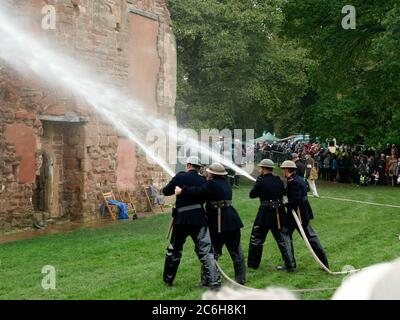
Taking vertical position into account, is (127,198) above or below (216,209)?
below

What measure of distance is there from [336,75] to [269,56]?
478cm

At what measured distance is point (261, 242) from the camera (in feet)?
33.6

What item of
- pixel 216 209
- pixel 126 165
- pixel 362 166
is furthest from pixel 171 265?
pixel 362 166

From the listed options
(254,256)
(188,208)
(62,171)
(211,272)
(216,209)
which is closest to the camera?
(211,272)

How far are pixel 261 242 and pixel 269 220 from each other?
430 mm

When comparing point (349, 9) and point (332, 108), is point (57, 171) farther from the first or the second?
point (332, 108)

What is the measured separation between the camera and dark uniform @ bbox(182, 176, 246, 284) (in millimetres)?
9133

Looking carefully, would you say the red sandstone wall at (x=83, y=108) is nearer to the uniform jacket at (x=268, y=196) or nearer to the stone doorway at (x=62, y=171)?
the stone doorway at (x=62, y=171)

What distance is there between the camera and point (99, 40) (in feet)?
A: 60.1

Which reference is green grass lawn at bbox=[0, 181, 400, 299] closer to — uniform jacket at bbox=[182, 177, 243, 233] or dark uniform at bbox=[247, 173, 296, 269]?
dark uniform at bbox=[247, 173, 296, 269]

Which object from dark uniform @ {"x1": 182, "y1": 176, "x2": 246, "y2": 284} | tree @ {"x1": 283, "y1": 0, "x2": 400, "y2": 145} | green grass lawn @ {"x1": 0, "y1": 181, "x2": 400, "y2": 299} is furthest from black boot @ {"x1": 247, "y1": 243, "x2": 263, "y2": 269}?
tree @ {"x1": 283, "y1": 0, "x2": 400, "y2": 145}

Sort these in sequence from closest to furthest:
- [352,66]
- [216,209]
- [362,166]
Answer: [216,209] → [352,66] → [362,166]

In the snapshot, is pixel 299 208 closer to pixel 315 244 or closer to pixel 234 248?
pixel 315 244

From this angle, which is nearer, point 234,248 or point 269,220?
point 234,248
